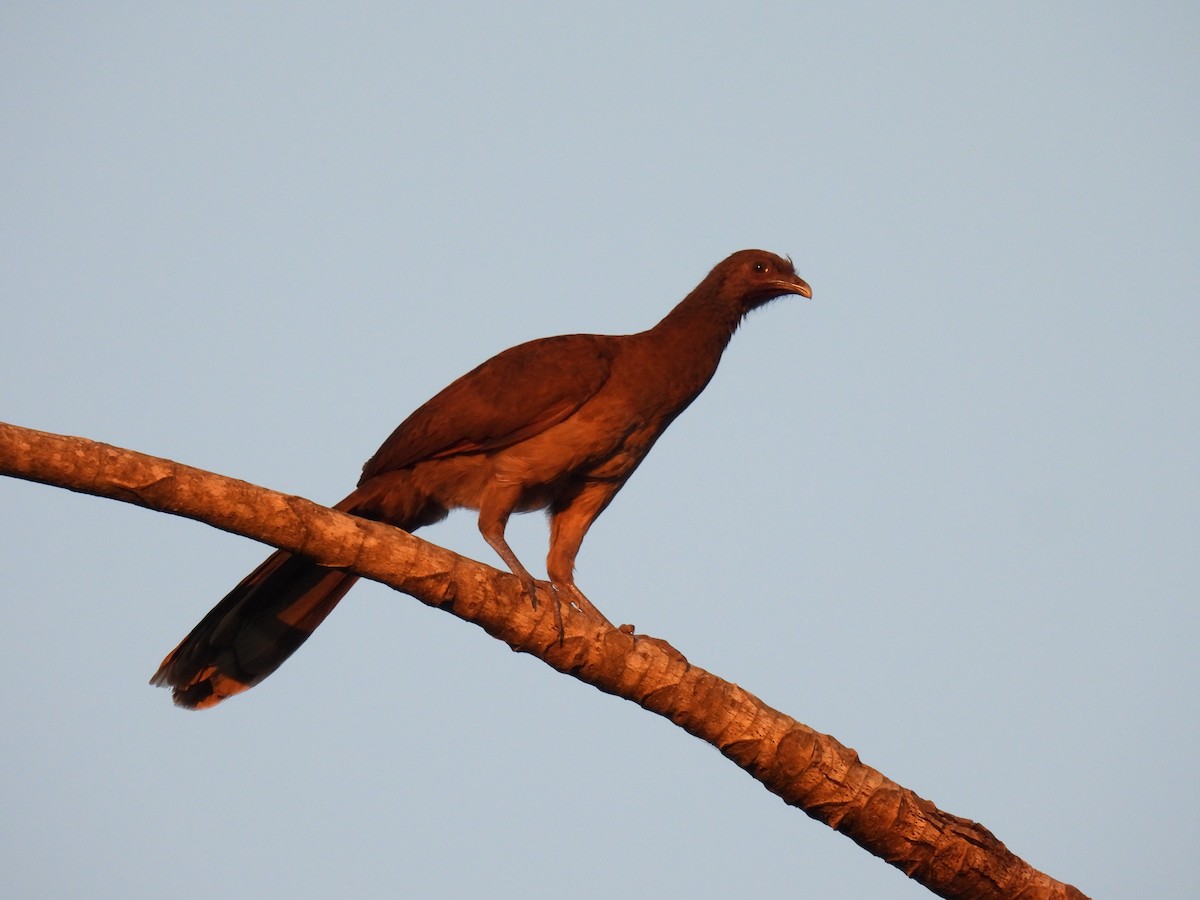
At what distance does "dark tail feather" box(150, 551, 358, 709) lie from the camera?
5176mm

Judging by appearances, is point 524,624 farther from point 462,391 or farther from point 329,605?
point 462,391

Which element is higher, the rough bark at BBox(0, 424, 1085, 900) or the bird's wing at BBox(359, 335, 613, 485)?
the bird's wing at BBox(359, 335, 613, 485)

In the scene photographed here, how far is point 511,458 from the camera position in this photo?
5.93 m

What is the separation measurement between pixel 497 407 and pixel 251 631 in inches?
59.3

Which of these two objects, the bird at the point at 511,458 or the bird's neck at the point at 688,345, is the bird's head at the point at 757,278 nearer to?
the bird's neck at the point at 688,345

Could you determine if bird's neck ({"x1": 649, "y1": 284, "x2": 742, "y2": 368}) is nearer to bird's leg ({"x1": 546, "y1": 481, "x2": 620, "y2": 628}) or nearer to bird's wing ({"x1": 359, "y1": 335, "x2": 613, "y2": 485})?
bird's wing ({"x1": 359, "y1": 335, "x2": 613, "y2": 485})

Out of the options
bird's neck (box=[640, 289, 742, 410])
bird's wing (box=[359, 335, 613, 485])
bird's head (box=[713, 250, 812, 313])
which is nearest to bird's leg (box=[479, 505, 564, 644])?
bird's wing (box=[359, 335, 613, 485])

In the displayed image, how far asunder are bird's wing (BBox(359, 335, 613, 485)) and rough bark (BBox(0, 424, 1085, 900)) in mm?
1455

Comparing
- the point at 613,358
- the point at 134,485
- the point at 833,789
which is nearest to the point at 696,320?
the point at 613,358

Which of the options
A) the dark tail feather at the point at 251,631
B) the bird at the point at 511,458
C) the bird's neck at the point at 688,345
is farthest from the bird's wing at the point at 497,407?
the dark tail feather at the point at 251,631

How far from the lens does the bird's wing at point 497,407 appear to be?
19.4ft

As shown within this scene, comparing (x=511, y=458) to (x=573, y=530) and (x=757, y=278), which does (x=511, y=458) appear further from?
(x=757, y=278)

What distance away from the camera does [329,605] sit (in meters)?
5.56

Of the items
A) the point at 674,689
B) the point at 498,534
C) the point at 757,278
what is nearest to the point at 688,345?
the point at 757,278
